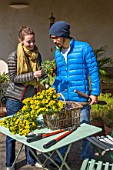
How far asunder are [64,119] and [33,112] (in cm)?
31

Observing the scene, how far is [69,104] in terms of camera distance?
411 centimetres

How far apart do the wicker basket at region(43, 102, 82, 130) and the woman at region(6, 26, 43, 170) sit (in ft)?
2.42

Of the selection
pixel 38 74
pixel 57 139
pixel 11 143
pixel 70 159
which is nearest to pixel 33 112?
pixel 57 139

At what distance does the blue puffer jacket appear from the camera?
14.6 feet

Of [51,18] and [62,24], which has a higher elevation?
[51,18]

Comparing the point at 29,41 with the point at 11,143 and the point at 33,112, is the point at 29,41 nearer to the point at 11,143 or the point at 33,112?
the point at 33,112

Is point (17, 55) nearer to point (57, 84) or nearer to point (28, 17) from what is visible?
point (57, 84)

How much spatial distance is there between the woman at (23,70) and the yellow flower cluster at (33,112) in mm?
618

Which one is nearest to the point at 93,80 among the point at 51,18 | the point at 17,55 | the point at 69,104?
the point at 69,104

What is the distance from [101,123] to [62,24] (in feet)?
7.39

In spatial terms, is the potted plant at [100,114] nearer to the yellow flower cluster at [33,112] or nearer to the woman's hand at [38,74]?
the woman's hand at [38,74]

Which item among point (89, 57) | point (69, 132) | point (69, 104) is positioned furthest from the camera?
point (89, 57)

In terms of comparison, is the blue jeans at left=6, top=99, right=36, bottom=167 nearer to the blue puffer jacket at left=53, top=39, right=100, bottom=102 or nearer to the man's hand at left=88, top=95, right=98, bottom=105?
the blue puffer jacket at left=53, top=39, right=100, bottom=102

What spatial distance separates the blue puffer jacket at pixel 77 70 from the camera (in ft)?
14.6
